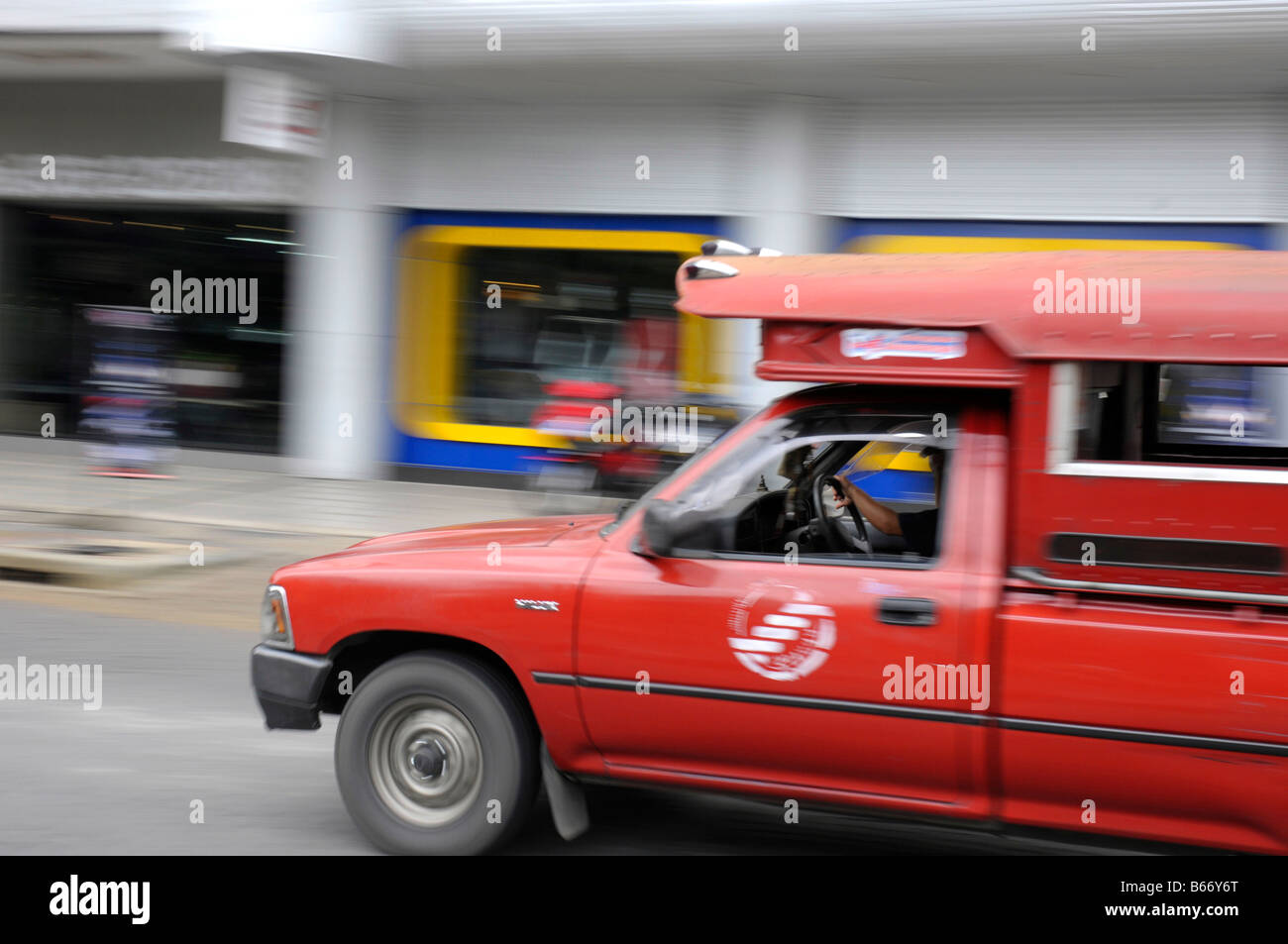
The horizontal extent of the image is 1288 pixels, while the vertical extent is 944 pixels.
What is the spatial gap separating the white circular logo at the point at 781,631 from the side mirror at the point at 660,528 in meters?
0.28

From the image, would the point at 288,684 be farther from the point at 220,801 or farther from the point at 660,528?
the point at 660,528

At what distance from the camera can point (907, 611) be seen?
13.0ft

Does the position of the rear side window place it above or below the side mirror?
above

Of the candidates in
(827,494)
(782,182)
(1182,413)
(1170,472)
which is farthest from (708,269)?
(782,182)

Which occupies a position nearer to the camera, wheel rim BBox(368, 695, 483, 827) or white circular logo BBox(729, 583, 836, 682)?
white circular logo BBox(729, 583, 836, 682)

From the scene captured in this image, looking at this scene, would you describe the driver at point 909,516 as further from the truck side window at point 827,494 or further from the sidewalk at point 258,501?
the sidewalk at point 258,501

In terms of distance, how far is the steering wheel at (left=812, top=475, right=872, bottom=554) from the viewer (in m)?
4.45

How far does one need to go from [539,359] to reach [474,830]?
10041 millimetres

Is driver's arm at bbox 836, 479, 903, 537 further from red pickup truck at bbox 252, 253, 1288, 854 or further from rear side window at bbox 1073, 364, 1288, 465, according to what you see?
rear side window at bbox 1073, 364, 1288, 465

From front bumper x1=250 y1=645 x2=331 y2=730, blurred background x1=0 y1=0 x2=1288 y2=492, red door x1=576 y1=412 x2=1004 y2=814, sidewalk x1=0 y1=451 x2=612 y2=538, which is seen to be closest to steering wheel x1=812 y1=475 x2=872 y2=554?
red door x1=576 y1=412 x2=1004 y2=814

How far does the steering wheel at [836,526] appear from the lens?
445cm

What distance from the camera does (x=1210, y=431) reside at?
4.88 metres

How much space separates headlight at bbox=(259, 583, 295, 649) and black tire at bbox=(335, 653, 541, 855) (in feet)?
1.11

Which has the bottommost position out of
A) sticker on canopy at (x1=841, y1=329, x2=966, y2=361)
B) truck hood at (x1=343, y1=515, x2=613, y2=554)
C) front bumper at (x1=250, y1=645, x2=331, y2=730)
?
front bumper at (x1=250, y1=645, x2=331, y2=730)
